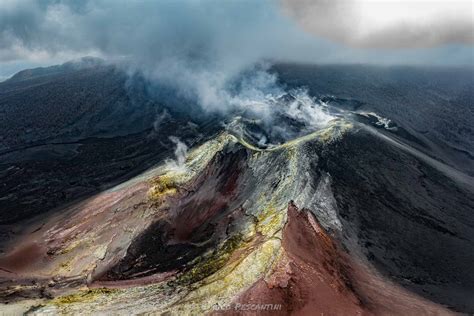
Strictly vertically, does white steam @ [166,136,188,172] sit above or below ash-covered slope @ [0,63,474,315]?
above

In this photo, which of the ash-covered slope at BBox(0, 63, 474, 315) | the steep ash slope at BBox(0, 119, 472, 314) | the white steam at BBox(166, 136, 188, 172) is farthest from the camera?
the white steam at BBox(166, 136, 188, 172)

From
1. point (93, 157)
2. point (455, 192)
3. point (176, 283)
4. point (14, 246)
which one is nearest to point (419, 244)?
point (455, 192)

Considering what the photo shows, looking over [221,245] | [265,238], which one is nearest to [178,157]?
[221,245]

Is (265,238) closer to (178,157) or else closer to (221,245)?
(221,245)

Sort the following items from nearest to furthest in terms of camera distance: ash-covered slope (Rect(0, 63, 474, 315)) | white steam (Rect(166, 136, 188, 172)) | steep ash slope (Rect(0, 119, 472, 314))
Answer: steep ash slope (Rect(0, 119, 472, 314)) < ash-covered slope (Rect(0, 63, 474, 315)) < white steam (Rect(166, 136, 188, 172))

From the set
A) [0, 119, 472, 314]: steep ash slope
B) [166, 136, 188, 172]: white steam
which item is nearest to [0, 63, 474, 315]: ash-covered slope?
[0, 119, 472, 314]: steep ash slope

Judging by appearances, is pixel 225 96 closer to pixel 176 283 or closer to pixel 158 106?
pixel 158 106

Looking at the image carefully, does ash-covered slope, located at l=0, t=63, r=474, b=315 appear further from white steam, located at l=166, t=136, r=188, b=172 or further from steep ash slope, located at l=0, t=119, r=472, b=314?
white steam, located at l=166, t=136, r=188, b=172

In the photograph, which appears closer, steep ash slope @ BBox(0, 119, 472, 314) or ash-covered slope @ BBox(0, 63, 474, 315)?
steep ash slope @ BBox(0, 119, 472, 314)

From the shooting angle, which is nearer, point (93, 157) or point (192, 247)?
point (192, 247)
